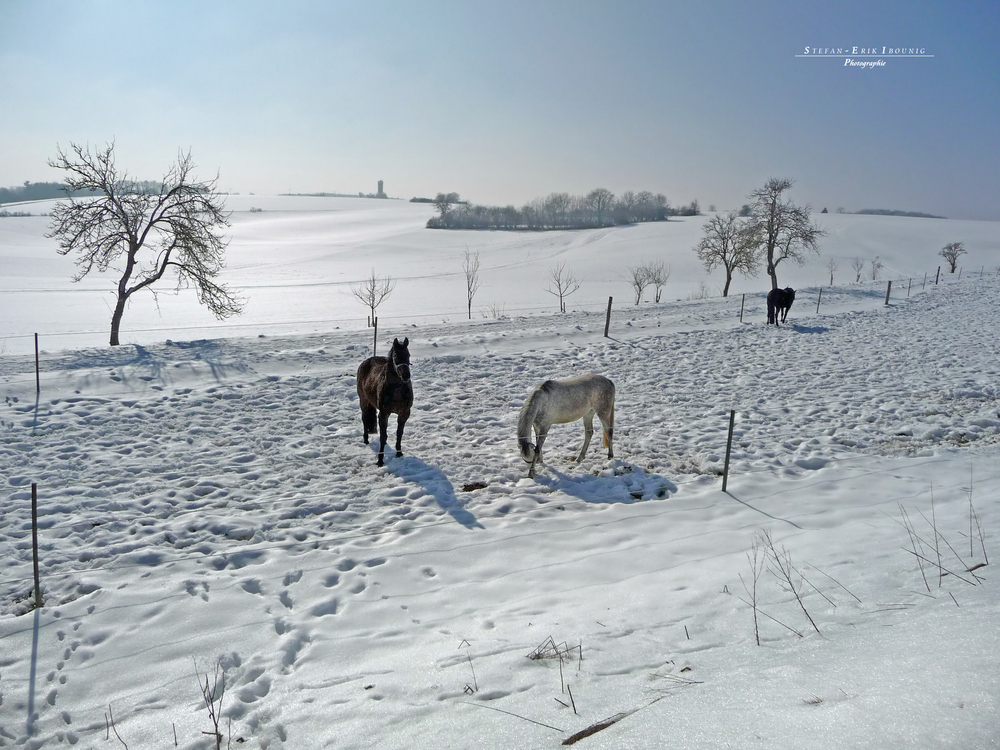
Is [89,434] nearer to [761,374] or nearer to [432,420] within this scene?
[432,420]

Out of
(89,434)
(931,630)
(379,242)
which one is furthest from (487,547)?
(379,242)

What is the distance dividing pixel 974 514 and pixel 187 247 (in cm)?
2108

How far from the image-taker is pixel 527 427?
302 inches

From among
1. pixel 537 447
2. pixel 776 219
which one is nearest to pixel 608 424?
pixel 537 447

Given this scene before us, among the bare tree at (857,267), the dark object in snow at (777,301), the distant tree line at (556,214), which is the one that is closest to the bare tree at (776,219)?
the dark object in snow at (777,301)

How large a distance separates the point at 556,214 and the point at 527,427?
98.3 m

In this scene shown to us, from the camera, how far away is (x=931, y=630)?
10.9 feet

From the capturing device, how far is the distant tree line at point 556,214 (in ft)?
324

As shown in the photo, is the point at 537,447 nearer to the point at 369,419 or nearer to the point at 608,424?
the point at 608,424

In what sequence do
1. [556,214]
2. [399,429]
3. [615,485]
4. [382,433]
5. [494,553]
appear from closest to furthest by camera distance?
[494,553] < [615,485] < [382,433] < [399,429] < [556,214]

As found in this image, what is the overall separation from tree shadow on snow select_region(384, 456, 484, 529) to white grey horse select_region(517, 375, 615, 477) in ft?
3.93

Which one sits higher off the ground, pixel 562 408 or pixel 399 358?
pixel 399 358

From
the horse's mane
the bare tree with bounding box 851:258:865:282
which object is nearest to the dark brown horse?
the horse's mane

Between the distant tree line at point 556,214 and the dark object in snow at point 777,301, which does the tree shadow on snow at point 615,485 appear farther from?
the distant tree line at point 556,214
